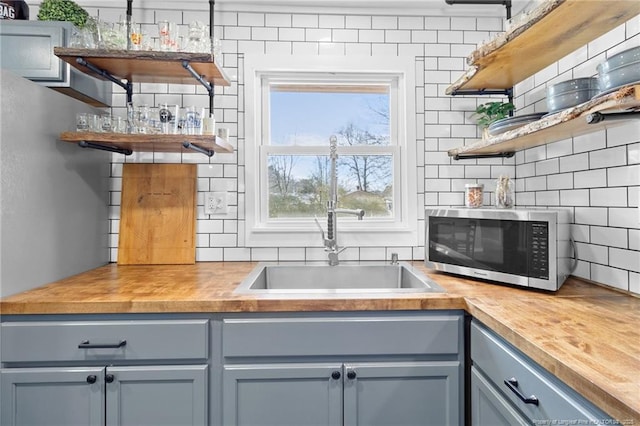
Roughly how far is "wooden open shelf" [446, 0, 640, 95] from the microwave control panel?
69 centimetres

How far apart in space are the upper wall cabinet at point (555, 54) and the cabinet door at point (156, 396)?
1.46m

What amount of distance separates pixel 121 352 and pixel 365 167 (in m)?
1.51

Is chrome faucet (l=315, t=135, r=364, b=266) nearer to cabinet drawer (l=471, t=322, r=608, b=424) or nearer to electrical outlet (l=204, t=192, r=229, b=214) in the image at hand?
electrical outlet (l=204, t=192, r=229, b=214)

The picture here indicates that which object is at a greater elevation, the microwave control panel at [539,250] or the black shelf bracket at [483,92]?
the black shelf bracket at [483,92]

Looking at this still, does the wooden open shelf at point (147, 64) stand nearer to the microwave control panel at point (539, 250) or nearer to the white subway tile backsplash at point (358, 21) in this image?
the white subway tile backsplash at point (358, 21)

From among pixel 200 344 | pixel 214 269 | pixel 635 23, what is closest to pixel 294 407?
pixel 200 344

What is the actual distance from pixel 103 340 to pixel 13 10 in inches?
62.4

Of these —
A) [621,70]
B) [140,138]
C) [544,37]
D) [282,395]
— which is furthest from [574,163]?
[140,138]

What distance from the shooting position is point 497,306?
122 cm

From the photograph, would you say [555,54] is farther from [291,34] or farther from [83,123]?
[83,123]

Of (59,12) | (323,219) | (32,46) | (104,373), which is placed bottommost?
(104,373)

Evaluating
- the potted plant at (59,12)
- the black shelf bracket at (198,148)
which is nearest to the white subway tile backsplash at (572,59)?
the black shelf bracket at (198,148)

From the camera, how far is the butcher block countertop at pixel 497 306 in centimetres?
76

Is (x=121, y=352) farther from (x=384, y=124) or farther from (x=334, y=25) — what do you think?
(x=334, y=25)
